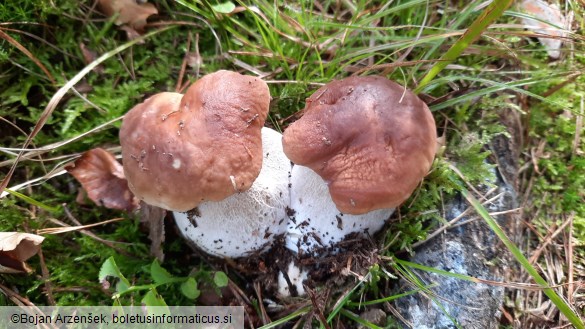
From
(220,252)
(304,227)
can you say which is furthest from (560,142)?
(220,252)

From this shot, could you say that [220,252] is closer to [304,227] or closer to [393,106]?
[304,227]

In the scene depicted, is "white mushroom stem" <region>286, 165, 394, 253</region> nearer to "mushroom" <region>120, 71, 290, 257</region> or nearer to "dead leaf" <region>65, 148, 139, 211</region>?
"mushroom" <region>120, 71, 290, 257</region>

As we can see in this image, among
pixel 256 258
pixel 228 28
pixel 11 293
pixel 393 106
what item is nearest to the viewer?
pixel 393 106

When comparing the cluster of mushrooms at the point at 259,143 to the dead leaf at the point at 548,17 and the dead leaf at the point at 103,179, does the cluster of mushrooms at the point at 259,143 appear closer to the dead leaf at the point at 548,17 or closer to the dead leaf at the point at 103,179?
the dead leaf at the point at 103,179

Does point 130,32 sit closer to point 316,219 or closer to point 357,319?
point 316,219

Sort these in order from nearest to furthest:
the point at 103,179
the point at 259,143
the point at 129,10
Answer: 1. the point at 259,143
2. the point at 103,179
3. the point at 129,10

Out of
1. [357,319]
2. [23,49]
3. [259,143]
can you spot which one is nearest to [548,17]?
[259,143]

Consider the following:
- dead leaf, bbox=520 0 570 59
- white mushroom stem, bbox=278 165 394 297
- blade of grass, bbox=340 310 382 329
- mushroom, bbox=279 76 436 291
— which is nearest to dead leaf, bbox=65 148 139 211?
white mushroom stem, bbox=278 165 394 297
